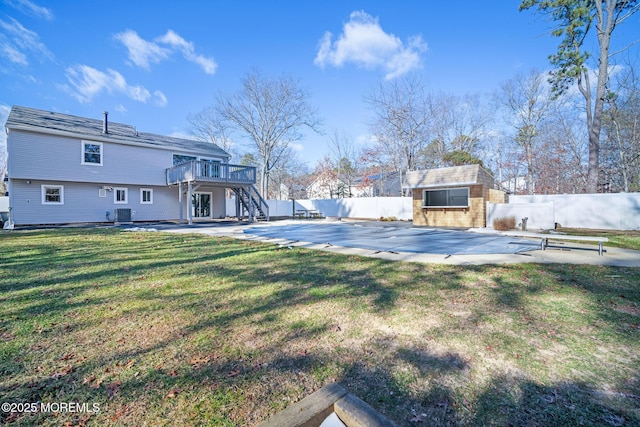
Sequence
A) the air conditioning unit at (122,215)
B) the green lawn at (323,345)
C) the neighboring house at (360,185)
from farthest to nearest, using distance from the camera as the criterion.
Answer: the neighboring house at (360,185)
the air conditioning unit at (122,215)
the green lawn at (323,345)

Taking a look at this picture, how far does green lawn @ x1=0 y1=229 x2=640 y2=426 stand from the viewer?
66.5 inches

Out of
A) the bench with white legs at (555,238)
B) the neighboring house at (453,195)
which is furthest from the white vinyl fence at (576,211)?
the bench with white legs at (555,238)

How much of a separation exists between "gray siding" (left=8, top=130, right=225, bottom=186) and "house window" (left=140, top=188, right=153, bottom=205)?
67cm

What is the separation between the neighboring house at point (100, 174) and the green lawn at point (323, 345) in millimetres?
12839

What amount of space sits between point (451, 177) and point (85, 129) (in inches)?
799

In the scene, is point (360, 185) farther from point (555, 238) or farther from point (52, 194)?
point (52, 194)

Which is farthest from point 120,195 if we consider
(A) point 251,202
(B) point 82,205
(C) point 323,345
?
(C) point 323,345

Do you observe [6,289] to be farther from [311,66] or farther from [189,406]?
[311,66]

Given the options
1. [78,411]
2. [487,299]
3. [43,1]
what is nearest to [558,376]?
[487,299]

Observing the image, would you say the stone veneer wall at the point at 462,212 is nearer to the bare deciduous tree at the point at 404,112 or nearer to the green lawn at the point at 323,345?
the green lawn at the point at 323,345

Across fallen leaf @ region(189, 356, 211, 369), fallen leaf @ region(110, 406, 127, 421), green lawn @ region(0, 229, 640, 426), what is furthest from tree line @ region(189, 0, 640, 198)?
fallen leaf @ region(110, 406, 127, 421)

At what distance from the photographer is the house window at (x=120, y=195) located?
654 inches

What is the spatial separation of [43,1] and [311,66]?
45.2 feet

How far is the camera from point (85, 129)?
15711mm
